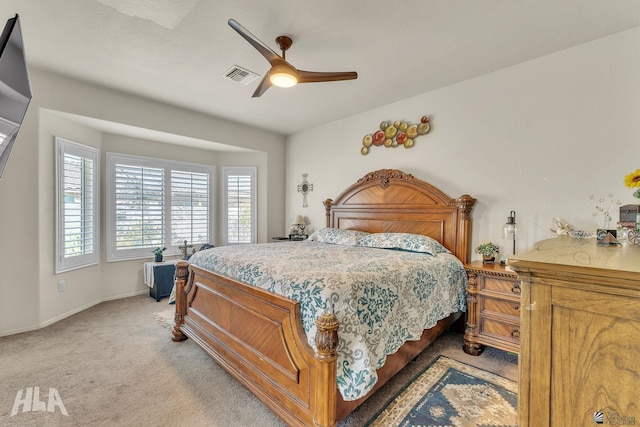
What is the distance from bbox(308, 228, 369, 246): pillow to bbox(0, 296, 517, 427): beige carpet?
4.74ft

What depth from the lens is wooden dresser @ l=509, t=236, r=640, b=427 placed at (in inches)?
27.5

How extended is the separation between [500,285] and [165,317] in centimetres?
374

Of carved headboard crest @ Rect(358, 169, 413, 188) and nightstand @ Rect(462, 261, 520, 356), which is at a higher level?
carved headboard crest @ Rect(358, 169, 413, 188)

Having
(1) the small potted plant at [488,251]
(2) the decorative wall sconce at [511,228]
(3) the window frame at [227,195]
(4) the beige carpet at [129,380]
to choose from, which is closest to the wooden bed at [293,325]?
(4) the beige carpet at [129,380]

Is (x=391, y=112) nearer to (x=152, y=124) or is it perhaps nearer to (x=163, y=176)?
(x=152, y=124)

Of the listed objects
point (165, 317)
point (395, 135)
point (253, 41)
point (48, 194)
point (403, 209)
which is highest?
point (253, 41)

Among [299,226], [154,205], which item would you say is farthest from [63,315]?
Answer: [299,226]

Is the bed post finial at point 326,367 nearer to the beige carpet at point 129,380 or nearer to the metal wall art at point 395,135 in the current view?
the beige carpet at point 129,380

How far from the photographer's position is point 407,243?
3.03 meters

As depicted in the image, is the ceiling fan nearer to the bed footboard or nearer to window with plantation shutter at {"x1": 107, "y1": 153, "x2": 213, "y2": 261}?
the bed footboard

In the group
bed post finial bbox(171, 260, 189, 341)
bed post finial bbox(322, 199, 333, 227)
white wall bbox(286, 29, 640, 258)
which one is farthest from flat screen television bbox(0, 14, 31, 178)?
bed post finial bbox(322, 199, 333, 227)

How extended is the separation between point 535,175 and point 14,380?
480 centimetres

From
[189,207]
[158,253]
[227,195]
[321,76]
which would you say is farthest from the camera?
[227,195]

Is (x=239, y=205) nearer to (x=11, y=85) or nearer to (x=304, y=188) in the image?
(x=304, y=188)
